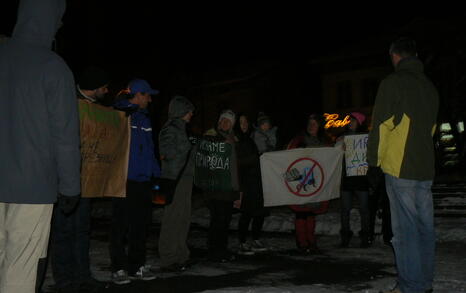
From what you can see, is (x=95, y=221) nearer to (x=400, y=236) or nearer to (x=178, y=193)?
(x=178, y=193)

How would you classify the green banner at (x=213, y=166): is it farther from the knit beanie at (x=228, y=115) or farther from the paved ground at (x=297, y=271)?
the paved ground at (x=297, y=271)

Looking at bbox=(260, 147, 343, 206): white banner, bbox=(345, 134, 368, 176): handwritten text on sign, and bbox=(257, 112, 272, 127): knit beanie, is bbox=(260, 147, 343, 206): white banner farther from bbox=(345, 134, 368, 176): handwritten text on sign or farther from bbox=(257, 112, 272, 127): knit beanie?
bbox=(257, 112, 272, 127): knit beanie

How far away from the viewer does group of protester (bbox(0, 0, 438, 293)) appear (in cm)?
375

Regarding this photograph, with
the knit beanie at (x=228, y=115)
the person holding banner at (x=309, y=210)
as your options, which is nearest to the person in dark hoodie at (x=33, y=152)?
the knit beanie at (x=228, y=115)

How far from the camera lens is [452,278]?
22.6 ft

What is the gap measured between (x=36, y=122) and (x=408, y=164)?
3.39 meters

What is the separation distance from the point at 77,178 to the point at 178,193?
4.22 meters

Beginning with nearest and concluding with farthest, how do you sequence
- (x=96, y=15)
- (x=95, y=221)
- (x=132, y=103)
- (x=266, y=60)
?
(x=132, y=103)
(x=95, y=221)
(x=96, y=15)
(x=266, y=60)

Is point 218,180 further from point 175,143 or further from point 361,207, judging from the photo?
point 361,207

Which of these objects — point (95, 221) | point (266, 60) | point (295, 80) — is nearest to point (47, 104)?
point (95, 221)

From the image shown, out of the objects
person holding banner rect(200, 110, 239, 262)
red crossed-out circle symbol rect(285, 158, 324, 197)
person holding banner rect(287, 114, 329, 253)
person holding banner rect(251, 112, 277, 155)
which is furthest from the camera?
person holding banner rect(251, 112, 277, 155)

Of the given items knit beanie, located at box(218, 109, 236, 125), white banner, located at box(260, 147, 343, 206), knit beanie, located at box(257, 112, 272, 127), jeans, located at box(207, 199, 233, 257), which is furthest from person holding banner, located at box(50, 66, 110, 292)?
knit beanie, located at box(257, 112, 272, 127)

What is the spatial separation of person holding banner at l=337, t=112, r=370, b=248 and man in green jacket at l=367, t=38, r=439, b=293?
3.78 meters

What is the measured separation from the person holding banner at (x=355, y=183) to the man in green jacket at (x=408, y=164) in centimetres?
378
